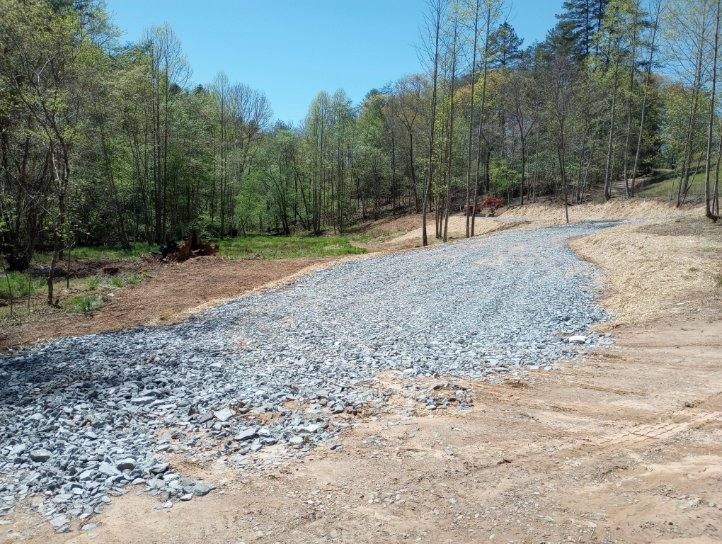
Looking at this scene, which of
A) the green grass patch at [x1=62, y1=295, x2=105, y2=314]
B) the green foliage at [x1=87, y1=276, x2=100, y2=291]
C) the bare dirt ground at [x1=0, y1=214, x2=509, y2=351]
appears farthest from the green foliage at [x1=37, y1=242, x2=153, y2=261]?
the green grass patch at [x1=62, y1=295, x2=105, y2=314]

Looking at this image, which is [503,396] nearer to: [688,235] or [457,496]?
[457,496]

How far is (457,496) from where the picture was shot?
457 cm

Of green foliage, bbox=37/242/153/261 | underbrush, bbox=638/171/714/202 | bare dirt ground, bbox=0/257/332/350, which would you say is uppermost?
Result: underbrush, bbox=638/171/714/202

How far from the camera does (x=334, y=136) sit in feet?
169

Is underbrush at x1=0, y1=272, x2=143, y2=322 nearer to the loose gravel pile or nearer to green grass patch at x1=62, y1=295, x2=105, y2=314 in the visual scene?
green grass patch at x1=62, y1=295, x2=105, y2=314

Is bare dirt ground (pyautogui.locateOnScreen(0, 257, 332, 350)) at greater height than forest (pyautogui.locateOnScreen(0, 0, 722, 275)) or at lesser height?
lesser

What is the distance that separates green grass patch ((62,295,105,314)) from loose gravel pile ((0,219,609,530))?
345 centimetres

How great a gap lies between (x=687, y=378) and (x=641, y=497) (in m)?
→ 3.46

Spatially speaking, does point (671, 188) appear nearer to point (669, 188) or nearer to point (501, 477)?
point (669, 188)

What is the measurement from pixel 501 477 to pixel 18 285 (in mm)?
18861

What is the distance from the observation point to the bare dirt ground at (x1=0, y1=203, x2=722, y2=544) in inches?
162

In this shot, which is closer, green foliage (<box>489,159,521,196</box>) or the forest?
the forest

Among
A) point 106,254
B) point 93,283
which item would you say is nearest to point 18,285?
point 93,283

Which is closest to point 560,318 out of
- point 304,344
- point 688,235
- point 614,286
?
point 614,286
